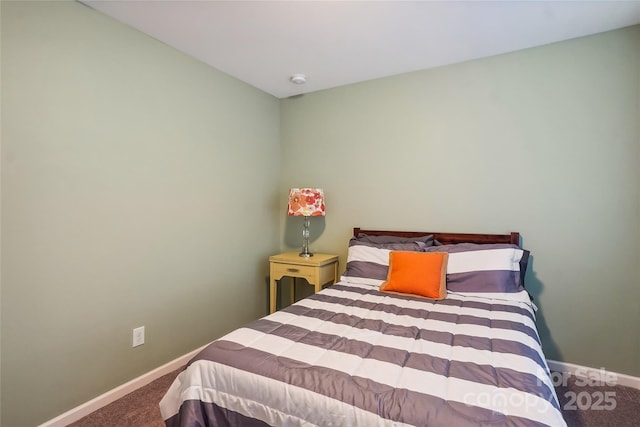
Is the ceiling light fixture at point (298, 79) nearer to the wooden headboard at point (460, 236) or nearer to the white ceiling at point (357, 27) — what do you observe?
the white ceiling at point (357, 27)

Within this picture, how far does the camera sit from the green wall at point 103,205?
155 cm

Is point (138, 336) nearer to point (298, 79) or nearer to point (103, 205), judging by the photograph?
point (103, 205)

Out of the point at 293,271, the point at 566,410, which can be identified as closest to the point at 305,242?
the point at 293,271

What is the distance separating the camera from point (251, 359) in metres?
1.24

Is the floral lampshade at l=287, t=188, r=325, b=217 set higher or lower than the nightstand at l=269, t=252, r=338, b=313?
higher

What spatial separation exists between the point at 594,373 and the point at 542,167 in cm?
144

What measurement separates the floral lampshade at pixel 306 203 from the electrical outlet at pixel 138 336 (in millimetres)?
1403

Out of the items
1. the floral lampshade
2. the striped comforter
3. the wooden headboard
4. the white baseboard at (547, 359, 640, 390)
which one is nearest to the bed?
the striped comforter

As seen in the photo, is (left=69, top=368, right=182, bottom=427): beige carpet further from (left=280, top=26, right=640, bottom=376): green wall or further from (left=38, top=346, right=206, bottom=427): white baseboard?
(left=280, top=26, right=640, bottom=376): green wall

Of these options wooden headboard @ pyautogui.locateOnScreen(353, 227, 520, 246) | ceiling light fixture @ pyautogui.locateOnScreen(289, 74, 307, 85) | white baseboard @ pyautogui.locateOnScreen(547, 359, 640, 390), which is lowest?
white baseboard @ pyautogui.locateOnScreen(547, 359, 640, 390)

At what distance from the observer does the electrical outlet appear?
204 cm

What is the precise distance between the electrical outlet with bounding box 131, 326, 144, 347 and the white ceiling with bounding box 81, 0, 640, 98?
195 cm

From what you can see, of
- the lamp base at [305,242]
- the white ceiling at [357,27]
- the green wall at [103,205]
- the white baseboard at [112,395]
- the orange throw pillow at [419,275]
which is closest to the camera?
the green wall at [103,205]

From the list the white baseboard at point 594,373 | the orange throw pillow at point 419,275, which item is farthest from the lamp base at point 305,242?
the white baseboard at point 594,373
